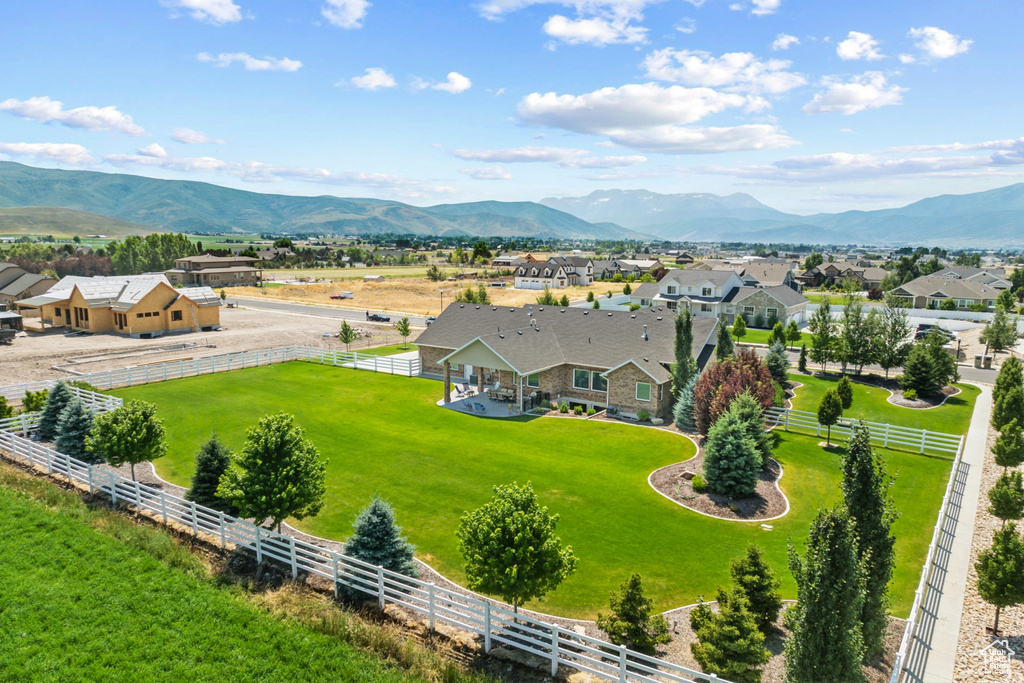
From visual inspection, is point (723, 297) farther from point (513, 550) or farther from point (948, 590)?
point (513, 550)

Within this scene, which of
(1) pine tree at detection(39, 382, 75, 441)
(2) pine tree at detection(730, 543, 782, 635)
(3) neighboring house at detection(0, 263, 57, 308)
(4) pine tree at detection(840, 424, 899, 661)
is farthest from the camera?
(3) neighboring house at detection(0, 263, 57, 308)

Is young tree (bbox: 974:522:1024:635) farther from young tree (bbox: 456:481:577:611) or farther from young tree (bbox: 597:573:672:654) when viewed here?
young tree (bbox: 456:481:577:611)

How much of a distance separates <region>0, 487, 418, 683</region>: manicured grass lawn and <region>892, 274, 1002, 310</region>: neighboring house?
9162cm

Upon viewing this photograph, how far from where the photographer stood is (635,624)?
11781mm

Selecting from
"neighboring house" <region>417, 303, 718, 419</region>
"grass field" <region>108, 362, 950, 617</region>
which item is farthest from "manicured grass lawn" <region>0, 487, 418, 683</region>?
"neighboring house" <region>417, 303, 718, 419</region>

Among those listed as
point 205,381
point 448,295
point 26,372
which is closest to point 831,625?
point 205,381

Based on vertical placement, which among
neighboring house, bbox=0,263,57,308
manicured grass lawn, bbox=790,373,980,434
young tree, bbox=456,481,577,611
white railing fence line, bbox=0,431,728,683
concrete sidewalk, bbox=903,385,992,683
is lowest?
concrete sidewalk, bbox=903,385,992,683

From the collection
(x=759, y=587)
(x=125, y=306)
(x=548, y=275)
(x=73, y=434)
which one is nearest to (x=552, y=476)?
(x=759, y=587)

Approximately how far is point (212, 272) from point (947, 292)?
118 m

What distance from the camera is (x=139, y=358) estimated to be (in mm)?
44750

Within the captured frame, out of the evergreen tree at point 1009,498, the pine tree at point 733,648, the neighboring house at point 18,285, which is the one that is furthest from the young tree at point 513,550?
the neighboring house at point 18,285

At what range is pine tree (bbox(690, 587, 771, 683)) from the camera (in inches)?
423

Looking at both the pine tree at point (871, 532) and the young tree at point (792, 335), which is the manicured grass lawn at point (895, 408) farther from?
the pine tree at point (871, 532)

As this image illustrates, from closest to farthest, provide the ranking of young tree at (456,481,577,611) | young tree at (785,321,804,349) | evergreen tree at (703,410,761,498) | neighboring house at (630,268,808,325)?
young tree at (456,481,577,611), evergreen tree at (703,410,761,498), young tree at (785,321,804,349), neighboring house at (630,268,808,325)
